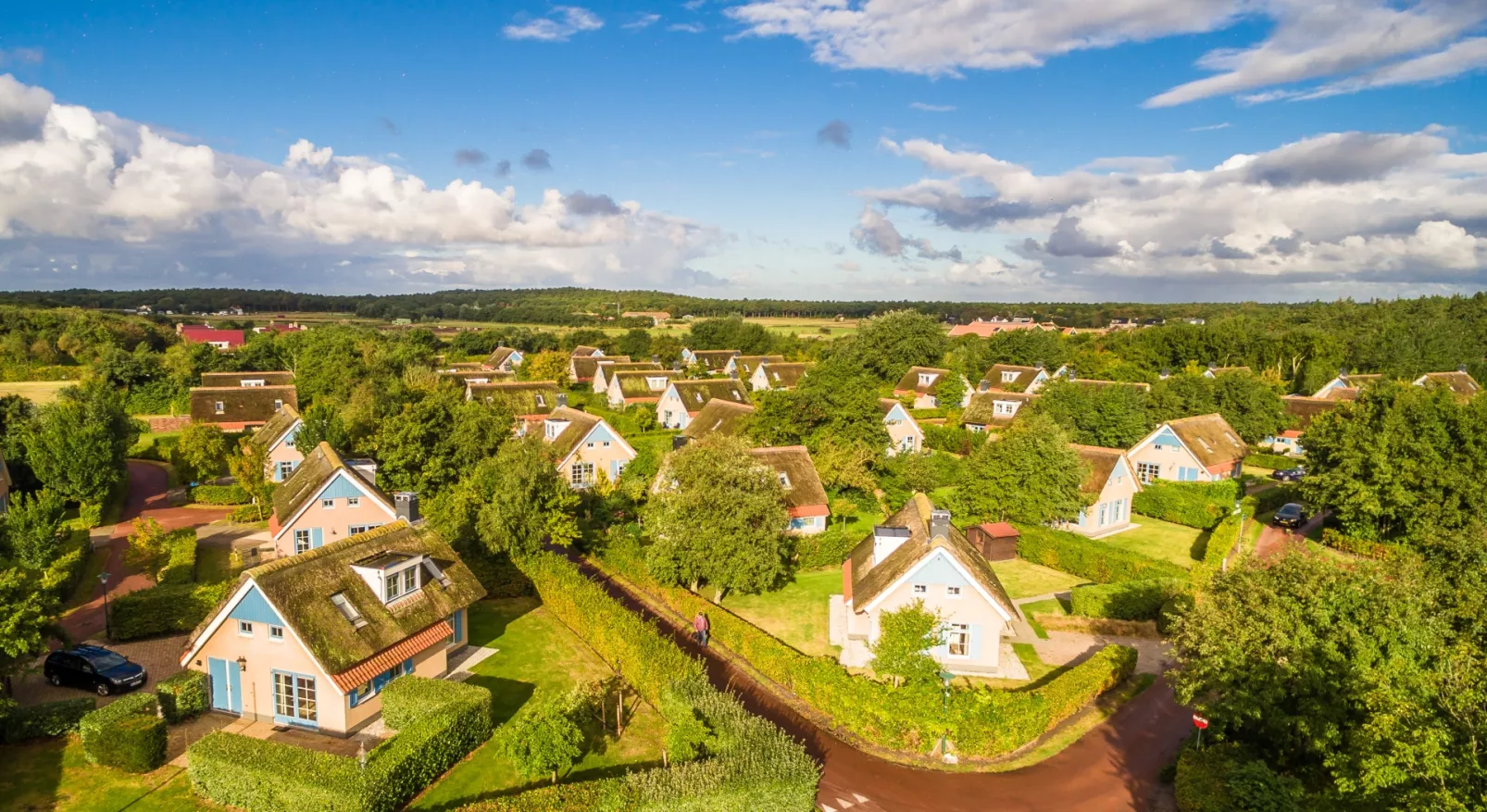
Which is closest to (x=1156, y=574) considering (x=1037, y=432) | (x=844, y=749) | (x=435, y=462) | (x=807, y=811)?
(x=1037, y=432)

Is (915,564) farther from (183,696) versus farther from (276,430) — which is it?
(276,430)

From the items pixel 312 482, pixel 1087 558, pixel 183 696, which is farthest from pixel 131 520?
pixel 1087 558

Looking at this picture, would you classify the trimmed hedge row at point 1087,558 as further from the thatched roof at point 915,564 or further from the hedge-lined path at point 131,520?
the hedge-lined path at point 131,520

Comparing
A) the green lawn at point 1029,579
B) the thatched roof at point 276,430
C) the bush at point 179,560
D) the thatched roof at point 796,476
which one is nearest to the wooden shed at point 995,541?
the green lawn at point 1029,579

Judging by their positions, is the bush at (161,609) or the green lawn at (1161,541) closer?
the bush at (161,609)

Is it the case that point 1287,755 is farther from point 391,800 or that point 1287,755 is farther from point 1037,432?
point 1037,432

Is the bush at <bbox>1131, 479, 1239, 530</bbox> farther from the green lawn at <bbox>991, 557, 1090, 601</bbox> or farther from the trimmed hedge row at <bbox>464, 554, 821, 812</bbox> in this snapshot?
the trimmed hedge row at <bbox>464, 554, 821, 812</bbox>

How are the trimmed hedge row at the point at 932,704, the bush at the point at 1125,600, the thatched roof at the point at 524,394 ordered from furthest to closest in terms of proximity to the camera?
A: the thatched roof at the point at 524,394 < the bush at the point at 1125,600 < the trimmed hedge row at the point at 932,704
